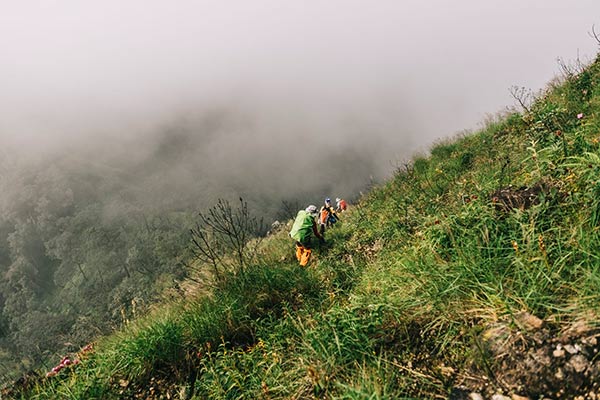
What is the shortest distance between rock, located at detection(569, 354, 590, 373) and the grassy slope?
0.29 meters

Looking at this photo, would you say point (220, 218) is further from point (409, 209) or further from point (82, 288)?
point (82, 288)

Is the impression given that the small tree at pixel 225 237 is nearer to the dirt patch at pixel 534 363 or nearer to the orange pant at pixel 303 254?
the orange pant at pixel 303 254

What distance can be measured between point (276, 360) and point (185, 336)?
1517 mm

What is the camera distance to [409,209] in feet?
24.1

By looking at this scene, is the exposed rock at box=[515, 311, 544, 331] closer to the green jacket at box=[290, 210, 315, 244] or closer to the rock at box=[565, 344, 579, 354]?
the rock at box=[565, 344, 579, 354]

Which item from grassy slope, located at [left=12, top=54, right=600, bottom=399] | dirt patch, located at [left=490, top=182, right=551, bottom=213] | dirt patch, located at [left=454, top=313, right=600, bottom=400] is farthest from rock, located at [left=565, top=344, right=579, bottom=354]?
dirt patch, located at [left=490, top=182, right=551, bottom=213]

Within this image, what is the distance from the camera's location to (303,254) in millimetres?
8211

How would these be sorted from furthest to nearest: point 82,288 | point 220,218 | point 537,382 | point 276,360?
point 82,288 → point 220,218 → point 276,360 → point 537,382

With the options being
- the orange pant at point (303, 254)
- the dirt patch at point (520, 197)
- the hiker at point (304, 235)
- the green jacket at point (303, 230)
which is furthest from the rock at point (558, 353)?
the green jacket at point (303, 230)

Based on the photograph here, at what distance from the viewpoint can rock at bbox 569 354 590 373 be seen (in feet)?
7.47

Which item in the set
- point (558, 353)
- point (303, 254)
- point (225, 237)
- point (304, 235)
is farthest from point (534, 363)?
point (304, 235)

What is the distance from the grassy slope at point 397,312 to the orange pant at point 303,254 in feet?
6.25

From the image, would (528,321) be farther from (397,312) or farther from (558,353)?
(397,312)

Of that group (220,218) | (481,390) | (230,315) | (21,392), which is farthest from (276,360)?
(21,392)
